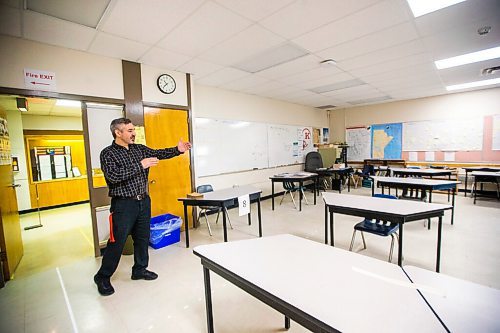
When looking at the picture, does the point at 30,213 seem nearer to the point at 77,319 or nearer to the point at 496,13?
the point at 77,319

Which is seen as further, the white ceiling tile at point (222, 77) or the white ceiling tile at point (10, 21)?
the white ceiling tile at point (222, 77)

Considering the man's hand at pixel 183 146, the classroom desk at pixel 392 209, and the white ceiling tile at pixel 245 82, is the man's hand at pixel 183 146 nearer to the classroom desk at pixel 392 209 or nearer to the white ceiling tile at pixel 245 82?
the classroom desk at pixel 392 209

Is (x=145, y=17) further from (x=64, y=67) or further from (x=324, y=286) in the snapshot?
(x=324, y=286)

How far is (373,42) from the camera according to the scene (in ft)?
10.1

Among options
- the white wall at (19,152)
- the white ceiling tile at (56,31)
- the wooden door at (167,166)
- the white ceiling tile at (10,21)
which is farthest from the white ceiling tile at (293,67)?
the white wall at (19,152)

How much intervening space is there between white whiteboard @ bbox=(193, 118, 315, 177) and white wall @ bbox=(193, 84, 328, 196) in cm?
14

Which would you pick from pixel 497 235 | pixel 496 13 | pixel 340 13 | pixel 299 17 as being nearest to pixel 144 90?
pixel 299 17

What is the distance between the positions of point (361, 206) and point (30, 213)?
786 centimetres

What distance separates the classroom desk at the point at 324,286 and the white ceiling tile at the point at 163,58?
281cm

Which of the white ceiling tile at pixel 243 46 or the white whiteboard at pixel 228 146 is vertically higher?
the white ceiling tile at pixel 243 46

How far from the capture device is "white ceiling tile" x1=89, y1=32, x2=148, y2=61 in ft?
9.01

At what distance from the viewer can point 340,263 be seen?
130 cm

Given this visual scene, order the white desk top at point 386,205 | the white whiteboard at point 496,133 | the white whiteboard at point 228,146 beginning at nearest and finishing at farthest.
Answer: the white desk top at point 386,205 < the white whiteboard at point 228,146 < the white whiteboard at point 496,133

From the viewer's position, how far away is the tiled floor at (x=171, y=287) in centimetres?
191
